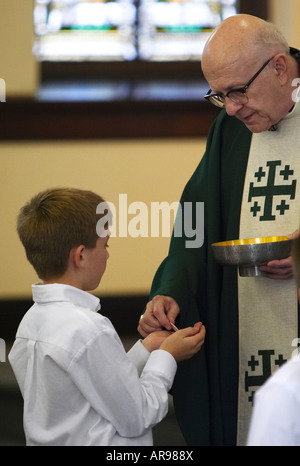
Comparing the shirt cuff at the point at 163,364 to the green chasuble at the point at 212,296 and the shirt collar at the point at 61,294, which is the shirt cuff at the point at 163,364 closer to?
the shirt collar at the point at 61,294

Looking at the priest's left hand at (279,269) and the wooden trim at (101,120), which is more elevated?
the wooden trim at (101,120)

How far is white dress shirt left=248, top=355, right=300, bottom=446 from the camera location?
1834 mm

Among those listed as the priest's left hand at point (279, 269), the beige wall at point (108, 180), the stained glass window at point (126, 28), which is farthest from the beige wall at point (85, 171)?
the priest's left hand at point (279, 269)

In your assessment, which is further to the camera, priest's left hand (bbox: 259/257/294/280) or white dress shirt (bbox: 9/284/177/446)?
priest's left hand (bbox: 259/257/294/280)

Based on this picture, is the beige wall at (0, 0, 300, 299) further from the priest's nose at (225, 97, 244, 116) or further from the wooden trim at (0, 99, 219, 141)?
the priest's nose at (225, 97, 244, 116)

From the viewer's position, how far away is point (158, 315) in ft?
9.86

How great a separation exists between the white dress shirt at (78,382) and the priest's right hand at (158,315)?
43 cm

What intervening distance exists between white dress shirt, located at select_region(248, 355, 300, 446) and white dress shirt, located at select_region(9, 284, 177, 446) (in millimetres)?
658

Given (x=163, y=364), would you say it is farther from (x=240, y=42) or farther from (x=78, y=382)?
(x=240, y=42)

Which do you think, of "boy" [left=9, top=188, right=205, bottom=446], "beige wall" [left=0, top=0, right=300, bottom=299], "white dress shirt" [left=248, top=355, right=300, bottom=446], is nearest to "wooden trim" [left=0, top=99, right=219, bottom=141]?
"beige wall" [left=0, top=0, right=300, bottom=299]

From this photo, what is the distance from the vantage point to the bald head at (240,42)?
3176 mm

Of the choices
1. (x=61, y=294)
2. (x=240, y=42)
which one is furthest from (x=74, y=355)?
(x=240, y=42)

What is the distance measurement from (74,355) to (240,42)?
141 cm
